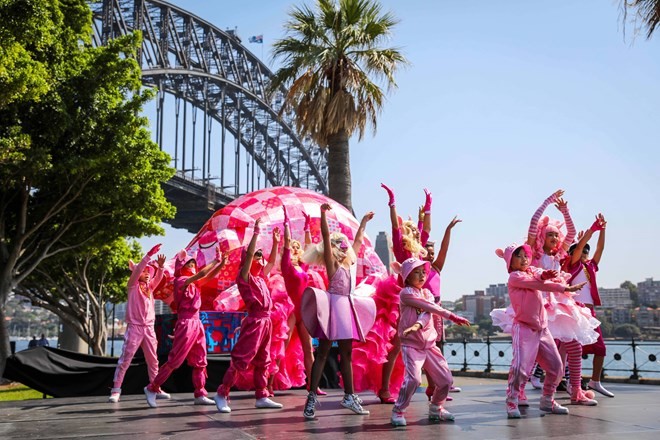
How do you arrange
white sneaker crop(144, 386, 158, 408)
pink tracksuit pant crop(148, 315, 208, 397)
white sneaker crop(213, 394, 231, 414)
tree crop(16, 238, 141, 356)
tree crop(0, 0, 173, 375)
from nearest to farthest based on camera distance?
white sneaker crop(213, 394, 231, 414)
white sneaker crop(144, 386, 158, 408)
pink tracksuit pant crop(148, 315, 208, 397)
tree crop(0, 0, 173, 375)
tree crop(16, 238, 141, 356)

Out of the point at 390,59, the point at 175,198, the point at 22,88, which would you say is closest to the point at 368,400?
the point at 22,88

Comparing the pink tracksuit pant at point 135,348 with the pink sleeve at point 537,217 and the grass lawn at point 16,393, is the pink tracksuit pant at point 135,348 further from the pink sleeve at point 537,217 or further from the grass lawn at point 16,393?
the grass lawn at point 16,393

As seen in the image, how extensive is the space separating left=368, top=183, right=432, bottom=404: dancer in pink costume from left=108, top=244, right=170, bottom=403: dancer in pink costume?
264 centimetres

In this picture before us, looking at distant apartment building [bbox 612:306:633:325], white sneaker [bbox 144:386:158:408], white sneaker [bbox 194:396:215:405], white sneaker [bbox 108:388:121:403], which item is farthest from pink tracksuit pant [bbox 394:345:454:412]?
distant apartment building [bbox 612:306:633:325]

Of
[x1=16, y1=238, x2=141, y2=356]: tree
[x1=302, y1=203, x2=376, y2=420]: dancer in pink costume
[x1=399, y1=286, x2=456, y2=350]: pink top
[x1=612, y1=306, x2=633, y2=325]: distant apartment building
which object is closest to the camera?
A: [x1=399, y1=286, x2=456, y2=350]: pink top

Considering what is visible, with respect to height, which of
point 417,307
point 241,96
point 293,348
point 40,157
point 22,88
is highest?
point 241,96

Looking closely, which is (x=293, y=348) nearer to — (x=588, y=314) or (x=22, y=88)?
(x=588, y=314)

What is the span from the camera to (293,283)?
6.48 m

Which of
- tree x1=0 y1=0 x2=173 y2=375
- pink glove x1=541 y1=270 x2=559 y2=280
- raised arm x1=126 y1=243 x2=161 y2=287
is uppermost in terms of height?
tree x1=0 y1=0 x2=173 y2=375

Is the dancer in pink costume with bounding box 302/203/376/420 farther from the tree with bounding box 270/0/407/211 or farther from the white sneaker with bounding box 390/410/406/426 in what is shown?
the tree with bounding box 270/0/407/211

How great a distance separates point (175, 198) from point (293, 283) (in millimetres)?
34543

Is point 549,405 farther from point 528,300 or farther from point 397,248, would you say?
point 397,248

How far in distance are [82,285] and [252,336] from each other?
1811 cm

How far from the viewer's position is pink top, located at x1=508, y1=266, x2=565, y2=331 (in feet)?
18.6
